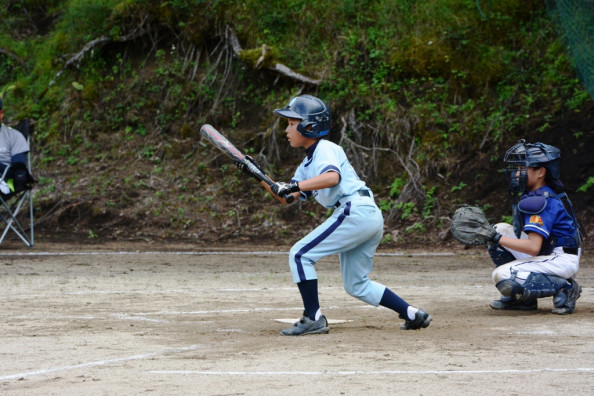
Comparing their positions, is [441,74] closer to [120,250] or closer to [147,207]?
[147,207]

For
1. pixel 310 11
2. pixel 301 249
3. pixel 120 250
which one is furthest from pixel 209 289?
pixel 310 11

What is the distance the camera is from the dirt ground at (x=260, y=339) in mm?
4852

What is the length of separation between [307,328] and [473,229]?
6.26 ft

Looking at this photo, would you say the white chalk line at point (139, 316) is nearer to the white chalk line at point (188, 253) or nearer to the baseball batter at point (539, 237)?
the baseball batter at point (539, 237)

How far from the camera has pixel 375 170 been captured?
18094 mm

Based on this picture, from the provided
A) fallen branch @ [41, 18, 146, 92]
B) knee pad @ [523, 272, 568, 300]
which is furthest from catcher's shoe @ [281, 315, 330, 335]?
fallen branch @ [41, 18, 146, 92]

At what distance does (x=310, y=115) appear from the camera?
23.3 ft

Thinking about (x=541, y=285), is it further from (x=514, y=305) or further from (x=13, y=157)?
(x=13, y=157)

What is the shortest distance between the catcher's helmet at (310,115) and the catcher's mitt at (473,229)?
5.06 ft

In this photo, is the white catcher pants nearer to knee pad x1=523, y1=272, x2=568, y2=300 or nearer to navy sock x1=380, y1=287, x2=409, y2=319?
knee pad x1=523, y1=272, x2=568, y2=300

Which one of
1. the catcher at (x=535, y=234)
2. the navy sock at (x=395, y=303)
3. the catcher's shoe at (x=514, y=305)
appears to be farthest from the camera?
the catcher's shoe at (x=514, y=305)

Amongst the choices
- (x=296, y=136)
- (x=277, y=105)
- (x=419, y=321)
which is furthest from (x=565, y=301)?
(x=277, y=105)

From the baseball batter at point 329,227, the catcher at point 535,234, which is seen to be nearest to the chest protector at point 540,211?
the catcher at point 535,234

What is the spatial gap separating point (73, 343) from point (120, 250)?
8733 millimetres
